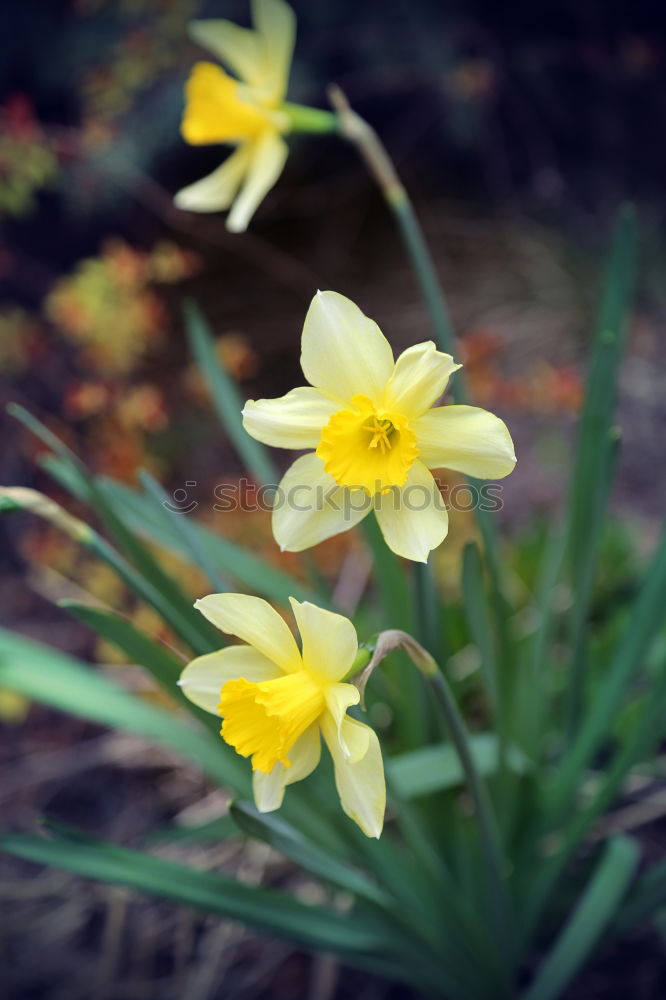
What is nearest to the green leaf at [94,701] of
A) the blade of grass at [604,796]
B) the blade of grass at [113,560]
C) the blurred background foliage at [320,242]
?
the blade of grass at [113,560]

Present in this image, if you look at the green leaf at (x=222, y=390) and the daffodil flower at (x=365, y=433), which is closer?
the daffodil flower at (x=365, y=433)

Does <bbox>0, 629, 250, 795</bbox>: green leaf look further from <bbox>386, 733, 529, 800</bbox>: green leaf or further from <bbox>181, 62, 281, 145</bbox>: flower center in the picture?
<bbox>181, 62, 281, 145</bbox>: flower center

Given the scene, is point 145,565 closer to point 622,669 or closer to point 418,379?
point 418,379

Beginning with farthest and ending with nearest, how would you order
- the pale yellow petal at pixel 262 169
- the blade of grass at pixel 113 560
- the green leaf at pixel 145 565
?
the pale yellow petal at pixel 262 169, the green leaf at pixel 145 565, the blade of grass at pixel 113 560

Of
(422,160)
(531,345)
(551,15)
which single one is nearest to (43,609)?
(531,345)

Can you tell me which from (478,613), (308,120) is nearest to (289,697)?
(478,613)

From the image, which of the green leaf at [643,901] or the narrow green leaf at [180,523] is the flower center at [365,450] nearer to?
the narrow green leaf at [180,523]

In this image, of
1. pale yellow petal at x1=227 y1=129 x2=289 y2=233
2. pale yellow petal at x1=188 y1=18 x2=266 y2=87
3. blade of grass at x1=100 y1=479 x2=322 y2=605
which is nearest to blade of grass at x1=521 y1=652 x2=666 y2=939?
blade of grass at x1=100 y1=479 x2=322 y2=605
